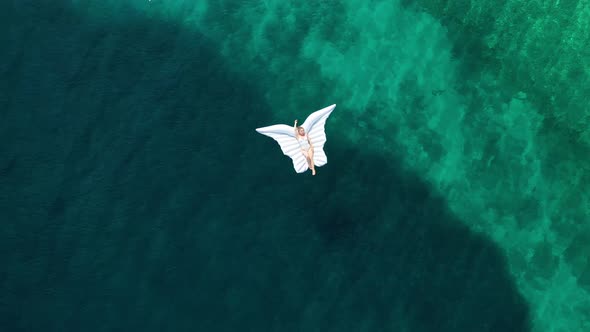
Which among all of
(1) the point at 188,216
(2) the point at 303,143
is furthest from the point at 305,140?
(1) the point at 188,216

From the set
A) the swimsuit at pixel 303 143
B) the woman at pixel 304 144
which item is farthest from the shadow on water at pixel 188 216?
the swimsuit at pixel 303 143

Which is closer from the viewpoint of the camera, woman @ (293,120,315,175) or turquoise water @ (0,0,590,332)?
woman @ (293,120,315,175)

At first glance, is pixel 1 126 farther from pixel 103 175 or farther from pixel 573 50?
pixel 573 50

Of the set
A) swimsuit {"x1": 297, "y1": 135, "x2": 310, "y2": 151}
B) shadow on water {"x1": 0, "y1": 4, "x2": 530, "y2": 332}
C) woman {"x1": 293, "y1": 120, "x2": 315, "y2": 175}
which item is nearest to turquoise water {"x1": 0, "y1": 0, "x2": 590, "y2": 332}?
shadow on water {"x1": 0, "y1": 4, "x2": 530, "y2": 332}

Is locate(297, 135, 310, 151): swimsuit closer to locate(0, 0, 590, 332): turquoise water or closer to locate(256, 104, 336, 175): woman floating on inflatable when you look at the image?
locate(256, 104, 336, 175): woman floating on inflatable

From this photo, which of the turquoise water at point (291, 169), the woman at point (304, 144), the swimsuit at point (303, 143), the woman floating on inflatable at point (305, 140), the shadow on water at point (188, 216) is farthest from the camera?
the turquoise water at point (291, 169)

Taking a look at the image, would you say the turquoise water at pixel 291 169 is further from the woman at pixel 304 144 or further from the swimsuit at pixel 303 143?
the swimsuit at pixel 303 143

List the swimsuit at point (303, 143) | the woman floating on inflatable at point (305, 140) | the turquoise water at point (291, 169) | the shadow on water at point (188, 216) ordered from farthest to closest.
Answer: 1. the turquoise water at point (291, 169)
2. the shadow on water at point (188, 216)
3. the swimsuit at point (303, 143)
4. the woman floating on inflatable at point (305, 140)
